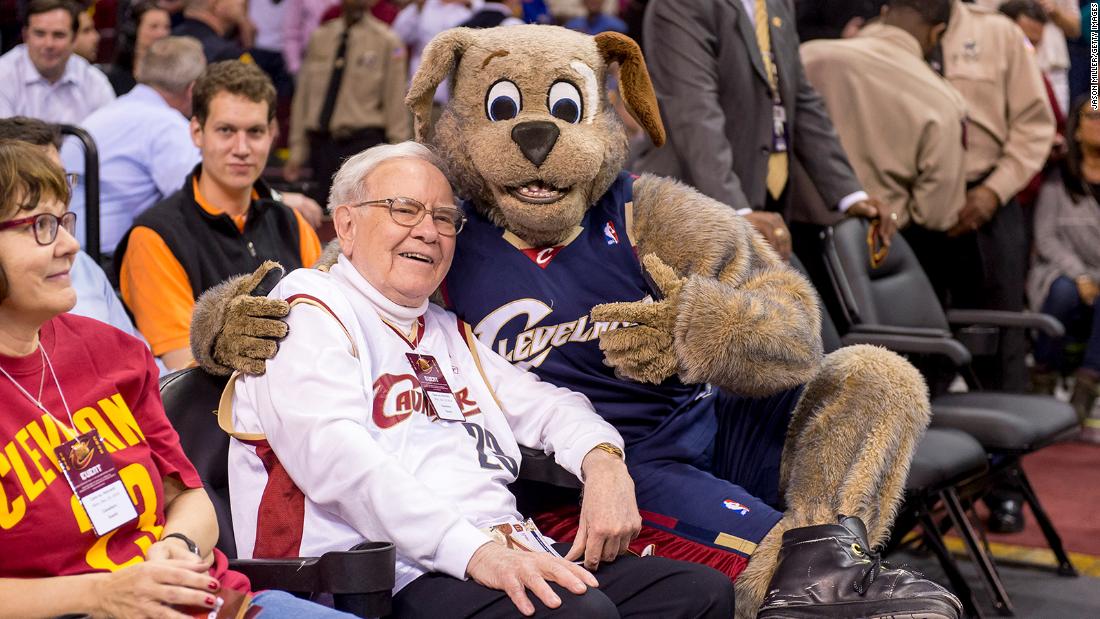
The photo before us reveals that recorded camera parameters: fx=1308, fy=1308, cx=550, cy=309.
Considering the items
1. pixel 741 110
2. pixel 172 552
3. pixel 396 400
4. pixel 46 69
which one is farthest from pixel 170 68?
pixel 172 552

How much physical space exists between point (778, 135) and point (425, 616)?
7.77 ft

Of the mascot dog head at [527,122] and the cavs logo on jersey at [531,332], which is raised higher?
the mascot dog head at [527,122]

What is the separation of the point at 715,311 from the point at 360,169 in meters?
0.71

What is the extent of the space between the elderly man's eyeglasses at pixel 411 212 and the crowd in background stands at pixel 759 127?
1.06 meters

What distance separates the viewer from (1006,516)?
4441 mm

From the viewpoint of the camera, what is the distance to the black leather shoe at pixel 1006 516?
4.44 meters

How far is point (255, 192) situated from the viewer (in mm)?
3547

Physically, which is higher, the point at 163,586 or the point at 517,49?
the point at 517,49

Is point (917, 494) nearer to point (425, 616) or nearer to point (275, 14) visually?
point (425, 616)

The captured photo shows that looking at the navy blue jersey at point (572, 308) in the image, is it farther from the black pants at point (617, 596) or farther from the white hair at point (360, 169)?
the black pants at point (617, 596)

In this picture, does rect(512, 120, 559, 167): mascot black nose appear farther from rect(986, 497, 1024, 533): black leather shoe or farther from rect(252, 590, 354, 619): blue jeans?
rect(986, 497, 1024, 533): black leather shoe

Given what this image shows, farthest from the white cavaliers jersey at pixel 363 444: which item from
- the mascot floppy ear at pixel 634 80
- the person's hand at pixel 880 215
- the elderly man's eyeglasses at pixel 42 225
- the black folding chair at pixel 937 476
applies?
the person's hand at pixel 880 215

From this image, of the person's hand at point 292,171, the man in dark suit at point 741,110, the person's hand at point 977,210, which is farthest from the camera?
the person's hand at point 292,171


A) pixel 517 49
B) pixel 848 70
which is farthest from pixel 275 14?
pixel 517 49
